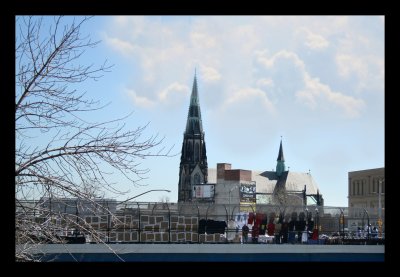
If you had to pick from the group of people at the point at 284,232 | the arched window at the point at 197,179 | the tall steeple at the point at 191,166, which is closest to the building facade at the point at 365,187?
the tall steeple at the point at 191,166

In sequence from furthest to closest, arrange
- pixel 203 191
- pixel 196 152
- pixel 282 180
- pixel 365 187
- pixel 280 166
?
pixel 280 166 → pixel 282 180 → pixel 196 152 → pixel 203 191 → pixel 365 187

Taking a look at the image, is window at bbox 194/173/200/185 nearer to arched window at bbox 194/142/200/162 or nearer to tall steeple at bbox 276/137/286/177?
arched window at bbox 194/142/200/162

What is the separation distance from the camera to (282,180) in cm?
11512

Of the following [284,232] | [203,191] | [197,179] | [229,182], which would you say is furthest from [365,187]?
[284,232]

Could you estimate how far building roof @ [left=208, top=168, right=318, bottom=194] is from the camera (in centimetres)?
11365

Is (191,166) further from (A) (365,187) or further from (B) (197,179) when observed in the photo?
(A) (365,187)

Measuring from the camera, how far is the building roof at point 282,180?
373 ft

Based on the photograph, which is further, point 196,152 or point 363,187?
point 196,152

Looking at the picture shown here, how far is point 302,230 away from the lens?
2680 cm

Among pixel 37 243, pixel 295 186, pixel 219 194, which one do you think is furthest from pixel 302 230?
pixel 295 186

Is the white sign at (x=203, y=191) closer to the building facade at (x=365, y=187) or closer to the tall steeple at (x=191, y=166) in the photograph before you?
the tall steeple at (x=191, y=166)

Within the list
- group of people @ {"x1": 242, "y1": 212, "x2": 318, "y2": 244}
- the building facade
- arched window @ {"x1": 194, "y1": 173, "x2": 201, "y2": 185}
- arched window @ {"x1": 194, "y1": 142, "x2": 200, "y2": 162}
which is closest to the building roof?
arched window @ {"x1": 194, "y1": 173, "x2": 201, "y2": 185}
